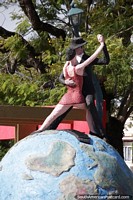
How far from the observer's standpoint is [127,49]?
14617mm

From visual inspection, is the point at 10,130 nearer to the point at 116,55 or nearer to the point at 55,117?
the point at 116,55

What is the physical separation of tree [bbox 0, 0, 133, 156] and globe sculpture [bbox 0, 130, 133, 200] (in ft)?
25.2

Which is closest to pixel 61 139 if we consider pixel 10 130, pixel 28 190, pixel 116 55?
pixel 28 190

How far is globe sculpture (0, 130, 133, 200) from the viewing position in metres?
6.05

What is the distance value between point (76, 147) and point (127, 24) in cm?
955

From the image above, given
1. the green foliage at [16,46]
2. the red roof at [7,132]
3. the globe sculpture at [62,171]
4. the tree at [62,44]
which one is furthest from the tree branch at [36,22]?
the globe sculpture at [62,171]

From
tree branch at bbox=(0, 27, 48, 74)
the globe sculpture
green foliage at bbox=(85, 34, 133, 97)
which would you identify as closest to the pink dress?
the globe sculpture

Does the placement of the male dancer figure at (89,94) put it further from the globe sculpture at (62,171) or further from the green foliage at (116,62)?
the green foliage at (116,62)

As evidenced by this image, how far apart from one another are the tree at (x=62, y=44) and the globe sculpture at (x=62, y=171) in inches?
303

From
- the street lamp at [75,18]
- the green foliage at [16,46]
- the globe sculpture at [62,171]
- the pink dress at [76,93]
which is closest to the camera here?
the globe sculpture at [62,171]

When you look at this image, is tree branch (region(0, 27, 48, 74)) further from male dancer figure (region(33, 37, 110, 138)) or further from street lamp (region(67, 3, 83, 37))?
male dancer figure (region(33, 37, 110, 138))

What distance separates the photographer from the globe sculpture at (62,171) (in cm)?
605

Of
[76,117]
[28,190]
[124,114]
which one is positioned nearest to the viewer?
[28,190]

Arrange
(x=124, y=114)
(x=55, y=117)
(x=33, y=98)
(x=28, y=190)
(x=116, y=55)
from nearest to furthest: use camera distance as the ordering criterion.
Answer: (x=28, y=190) < (x=55, y=117) < (x=116, y=55) < (x=33, y=98) < (x=124, y=114)
